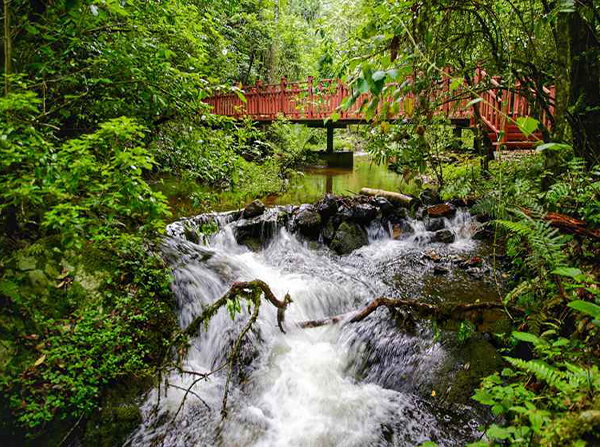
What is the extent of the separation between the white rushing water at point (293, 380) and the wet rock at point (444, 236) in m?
2.63

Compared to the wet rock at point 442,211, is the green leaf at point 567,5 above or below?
above

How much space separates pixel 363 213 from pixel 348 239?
982 millimetres

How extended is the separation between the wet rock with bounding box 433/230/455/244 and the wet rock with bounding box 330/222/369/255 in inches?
61.8

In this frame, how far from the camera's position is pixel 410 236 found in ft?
27.8

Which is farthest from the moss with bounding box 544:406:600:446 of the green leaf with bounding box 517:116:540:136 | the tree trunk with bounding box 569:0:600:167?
the tree trunk with bounding box 569:0:600:167

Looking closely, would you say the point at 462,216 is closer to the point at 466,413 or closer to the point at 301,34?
the point at 466,413

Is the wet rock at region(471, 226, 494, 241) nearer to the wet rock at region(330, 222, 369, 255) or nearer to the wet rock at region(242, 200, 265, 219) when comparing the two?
the wet rock at region(330, 222, 369, 255)

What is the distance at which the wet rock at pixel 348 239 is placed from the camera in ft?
26.0

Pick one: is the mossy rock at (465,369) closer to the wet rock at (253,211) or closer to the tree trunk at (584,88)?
the tree trunk at (584,88)

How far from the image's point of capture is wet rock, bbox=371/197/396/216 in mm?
9031

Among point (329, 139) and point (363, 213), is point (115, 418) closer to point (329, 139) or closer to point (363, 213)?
point (363, 213)

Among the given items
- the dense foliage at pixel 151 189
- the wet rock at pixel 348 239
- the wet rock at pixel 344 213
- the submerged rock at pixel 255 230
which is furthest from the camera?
the wet rock at pixel 344 213

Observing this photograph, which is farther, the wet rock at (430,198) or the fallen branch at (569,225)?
the wet rock at (430,198)

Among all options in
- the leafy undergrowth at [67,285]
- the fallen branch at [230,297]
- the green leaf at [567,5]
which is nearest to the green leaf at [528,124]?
the green leaf at [567,5]
